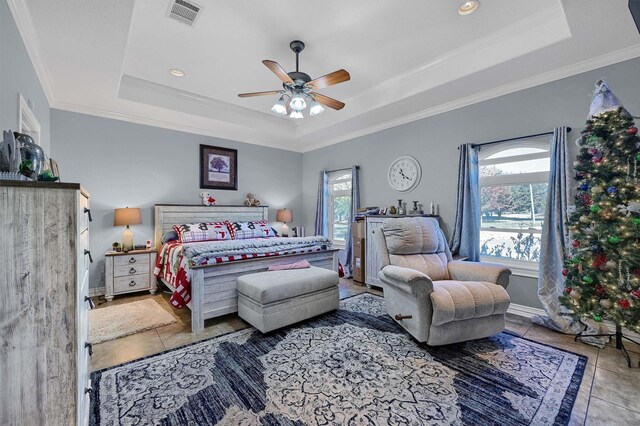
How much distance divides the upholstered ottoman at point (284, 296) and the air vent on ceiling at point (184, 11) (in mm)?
2531

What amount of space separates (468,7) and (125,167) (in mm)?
4801

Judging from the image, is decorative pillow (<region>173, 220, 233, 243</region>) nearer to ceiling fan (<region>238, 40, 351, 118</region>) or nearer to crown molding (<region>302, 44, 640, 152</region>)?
ceiling fan (<region>238, 40, 351, 118</region>)

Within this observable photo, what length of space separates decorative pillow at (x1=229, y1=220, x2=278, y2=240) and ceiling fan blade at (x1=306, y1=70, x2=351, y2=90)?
2749 millimetres

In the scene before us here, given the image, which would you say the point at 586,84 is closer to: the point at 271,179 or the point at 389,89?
the point at 389,89

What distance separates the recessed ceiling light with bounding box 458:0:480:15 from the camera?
2414 mm

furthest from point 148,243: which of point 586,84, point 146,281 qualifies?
point 586,84

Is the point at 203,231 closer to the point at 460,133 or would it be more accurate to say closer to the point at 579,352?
the point at 460,133

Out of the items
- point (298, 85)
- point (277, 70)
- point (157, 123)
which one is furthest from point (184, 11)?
point (157, 123)

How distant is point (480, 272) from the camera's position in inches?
107

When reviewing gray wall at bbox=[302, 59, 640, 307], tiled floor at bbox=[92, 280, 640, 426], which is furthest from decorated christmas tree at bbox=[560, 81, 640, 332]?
gray wall at bbox=[302, 59, 640, 307]

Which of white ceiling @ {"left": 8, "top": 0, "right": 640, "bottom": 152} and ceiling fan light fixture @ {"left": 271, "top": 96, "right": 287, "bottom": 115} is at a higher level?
white ceiling @ {"left": 8, "top": 0, "right": 640, "bottom": 152}

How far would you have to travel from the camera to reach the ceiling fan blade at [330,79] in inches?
104

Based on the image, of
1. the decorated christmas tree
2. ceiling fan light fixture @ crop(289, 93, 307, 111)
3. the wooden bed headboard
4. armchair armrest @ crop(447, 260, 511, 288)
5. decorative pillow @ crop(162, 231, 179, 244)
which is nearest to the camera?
the decorated christmas tree

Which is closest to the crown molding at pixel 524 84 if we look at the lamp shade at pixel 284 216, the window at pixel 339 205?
the window at pixel 339 205
